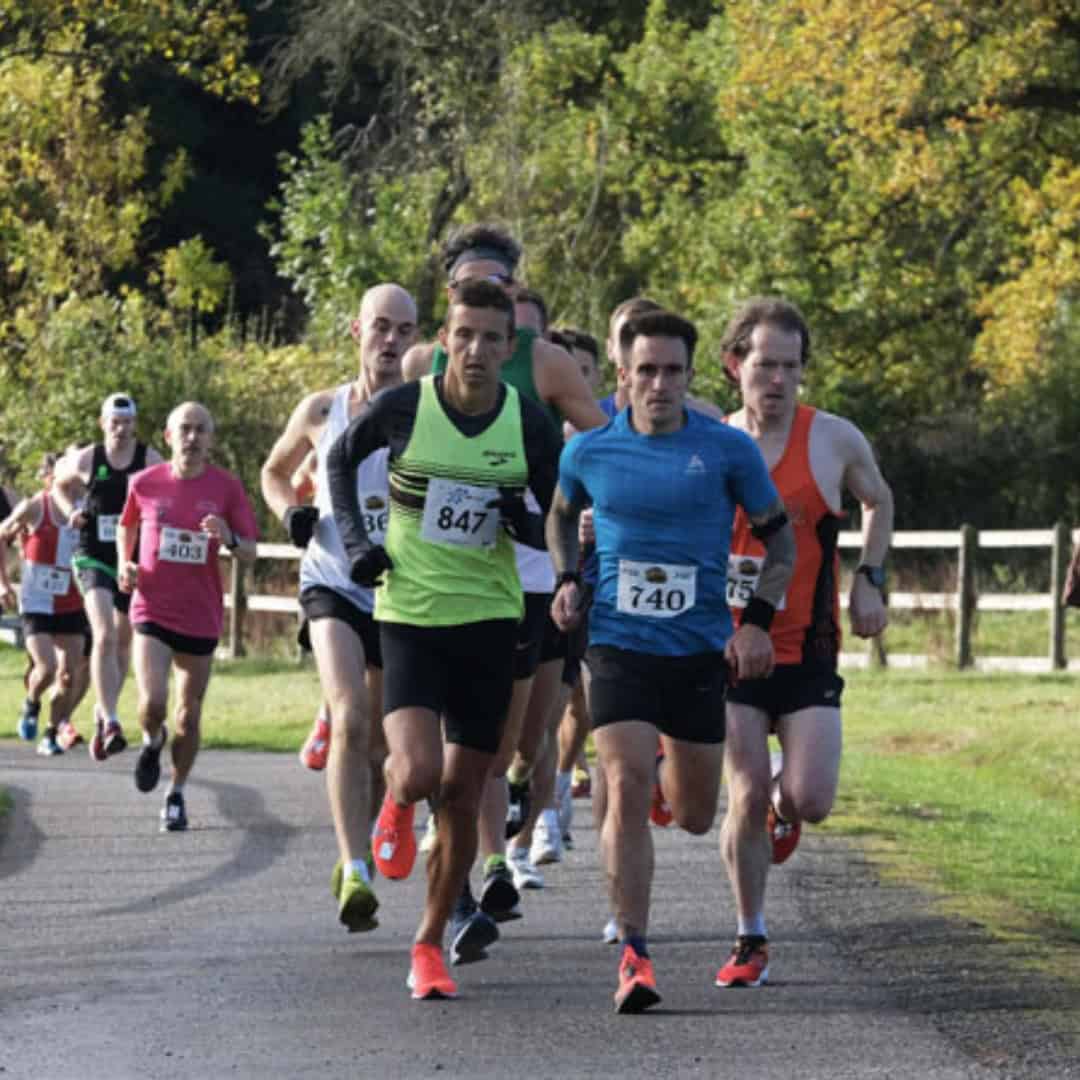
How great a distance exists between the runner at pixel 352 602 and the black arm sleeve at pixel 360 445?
519mm

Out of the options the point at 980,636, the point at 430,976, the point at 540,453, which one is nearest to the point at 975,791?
the point at 540,453

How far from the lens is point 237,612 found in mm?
32875

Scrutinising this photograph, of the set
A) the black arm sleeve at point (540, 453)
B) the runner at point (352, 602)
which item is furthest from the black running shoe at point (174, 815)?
the black arm sleeve at point (540, 453)

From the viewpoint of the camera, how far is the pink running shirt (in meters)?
14.9

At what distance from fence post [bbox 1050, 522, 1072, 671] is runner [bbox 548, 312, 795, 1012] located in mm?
18630

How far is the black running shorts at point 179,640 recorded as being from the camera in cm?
1482

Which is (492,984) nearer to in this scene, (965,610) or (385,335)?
(385,335)

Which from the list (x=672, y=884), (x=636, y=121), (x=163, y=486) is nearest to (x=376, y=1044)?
(x=672, y=884)

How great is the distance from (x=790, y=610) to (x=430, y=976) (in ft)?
5.40

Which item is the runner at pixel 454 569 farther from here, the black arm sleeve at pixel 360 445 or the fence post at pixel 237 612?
the fence post at pixel 237 612

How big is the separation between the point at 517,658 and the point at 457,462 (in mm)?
992

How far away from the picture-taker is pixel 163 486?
1522cm

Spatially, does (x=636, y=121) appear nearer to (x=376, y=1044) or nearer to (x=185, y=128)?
(x=185, y=128)

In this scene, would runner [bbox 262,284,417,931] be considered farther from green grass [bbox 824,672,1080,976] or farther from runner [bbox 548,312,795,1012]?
green grass [bbox 824,672,1080,976]
